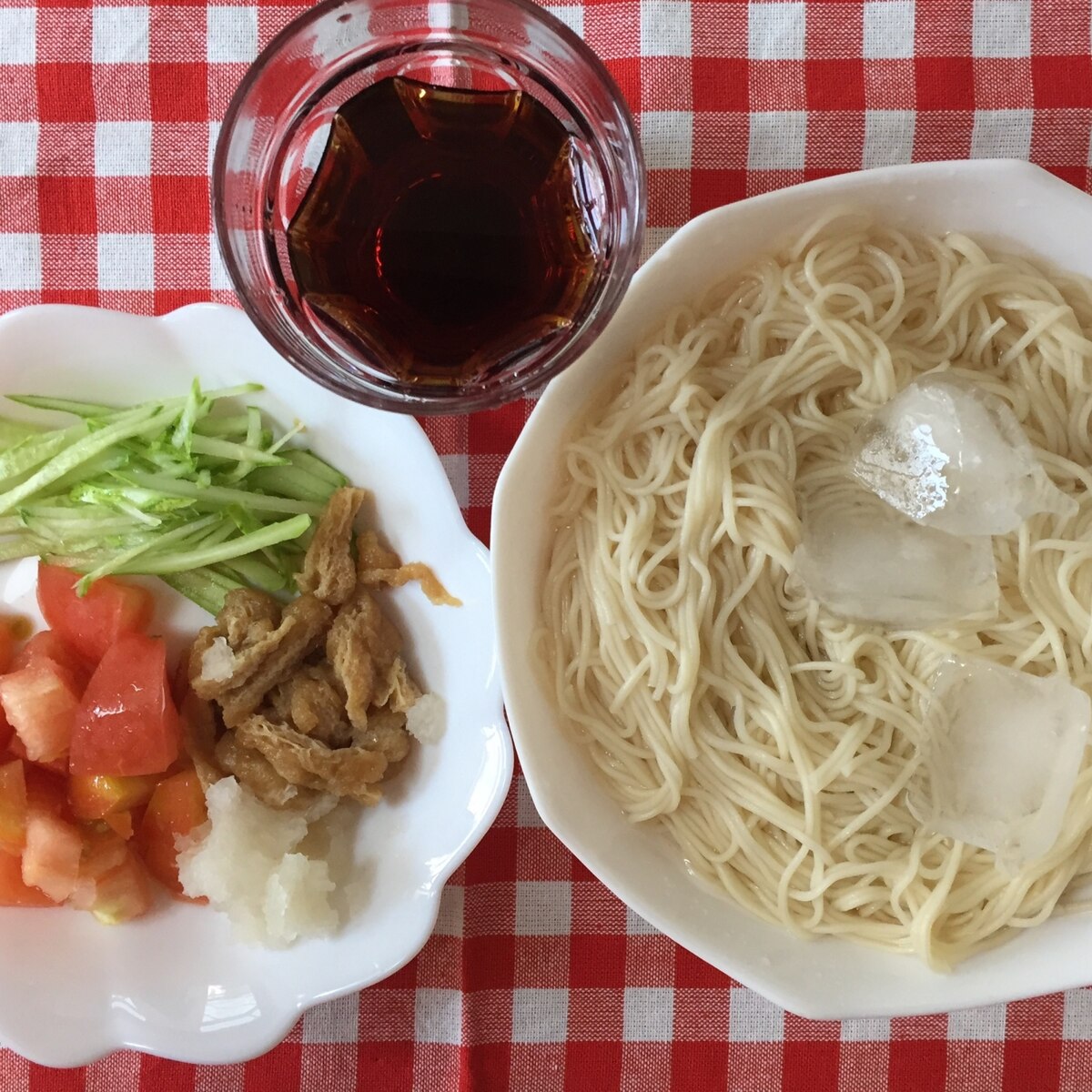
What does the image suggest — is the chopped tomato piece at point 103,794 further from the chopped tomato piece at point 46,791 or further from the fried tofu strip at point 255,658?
the fried tofu strip at point 255,658

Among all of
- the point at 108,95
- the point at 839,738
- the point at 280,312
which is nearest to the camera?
the point at 280,312

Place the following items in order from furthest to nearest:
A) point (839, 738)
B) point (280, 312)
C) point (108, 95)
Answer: point (108, 95)
point (839, 738)
point (280, 312)

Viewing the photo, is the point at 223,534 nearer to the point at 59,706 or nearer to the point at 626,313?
the point at 59,706

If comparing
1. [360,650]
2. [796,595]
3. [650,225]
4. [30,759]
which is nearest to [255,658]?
[360,650]

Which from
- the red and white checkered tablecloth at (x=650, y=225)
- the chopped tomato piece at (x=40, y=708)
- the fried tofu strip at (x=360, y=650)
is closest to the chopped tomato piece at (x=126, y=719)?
the chopped tomato piece at (x=40, y=708)

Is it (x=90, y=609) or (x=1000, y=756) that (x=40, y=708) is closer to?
(x=90, y=609)

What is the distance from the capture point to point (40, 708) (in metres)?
1.71

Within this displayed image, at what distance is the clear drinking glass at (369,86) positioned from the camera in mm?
1446

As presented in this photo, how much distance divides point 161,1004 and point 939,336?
174 cm

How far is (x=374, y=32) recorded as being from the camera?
1510 millimetres

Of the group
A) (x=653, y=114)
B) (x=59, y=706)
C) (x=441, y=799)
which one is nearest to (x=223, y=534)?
(x=59, y=706)

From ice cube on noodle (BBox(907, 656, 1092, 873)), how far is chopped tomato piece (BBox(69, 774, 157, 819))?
1.31 meters

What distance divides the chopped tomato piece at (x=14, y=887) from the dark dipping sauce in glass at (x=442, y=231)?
108cm

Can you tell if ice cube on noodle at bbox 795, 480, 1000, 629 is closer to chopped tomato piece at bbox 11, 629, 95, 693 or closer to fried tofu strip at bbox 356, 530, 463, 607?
fried tofu strip at bbox 356, 530, 463, 607
